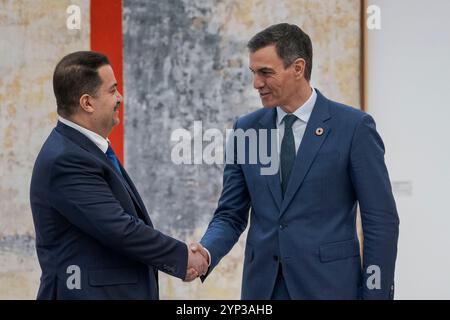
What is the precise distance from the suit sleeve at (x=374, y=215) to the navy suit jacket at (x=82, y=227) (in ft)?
2.45

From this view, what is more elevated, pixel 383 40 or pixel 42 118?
pixel 383 40

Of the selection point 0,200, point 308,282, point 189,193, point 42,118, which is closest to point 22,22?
point 42,118

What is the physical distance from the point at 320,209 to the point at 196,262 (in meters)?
0.59

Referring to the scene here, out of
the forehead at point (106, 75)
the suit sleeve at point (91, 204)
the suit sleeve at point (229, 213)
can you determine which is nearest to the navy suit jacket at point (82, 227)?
the suit sleeve at point (91, 204)

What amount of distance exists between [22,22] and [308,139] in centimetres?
262

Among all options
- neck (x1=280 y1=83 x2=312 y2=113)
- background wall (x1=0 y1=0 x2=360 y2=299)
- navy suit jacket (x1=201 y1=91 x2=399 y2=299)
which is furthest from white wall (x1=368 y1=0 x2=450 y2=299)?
navy suit jacket (x1=201 y1=91 x2=399 y2=299)

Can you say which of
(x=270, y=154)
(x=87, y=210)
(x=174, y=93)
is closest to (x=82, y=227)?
(x=87, y=210)

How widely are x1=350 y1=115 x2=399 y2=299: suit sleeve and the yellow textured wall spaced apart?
2514 mm

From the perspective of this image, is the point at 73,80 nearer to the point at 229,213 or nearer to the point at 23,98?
the point at 229,213

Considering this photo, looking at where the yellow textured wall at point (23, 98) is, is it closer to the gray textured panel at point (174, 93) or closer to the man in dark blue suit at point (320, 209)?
the gray textured panel at point (174, 93)

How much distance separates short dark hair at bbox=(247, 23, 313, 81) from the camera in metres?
2.64

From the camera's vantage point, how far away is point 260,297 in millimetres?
2516

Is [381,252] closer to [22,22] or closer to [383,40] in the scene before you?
[383,40]

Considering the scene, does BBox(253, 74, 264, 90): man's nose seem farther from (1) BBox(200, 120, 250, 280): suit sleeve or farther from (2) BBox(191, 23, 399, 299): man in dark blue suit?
(1) BBox(200, 120, 250, 280): suit sleeve
